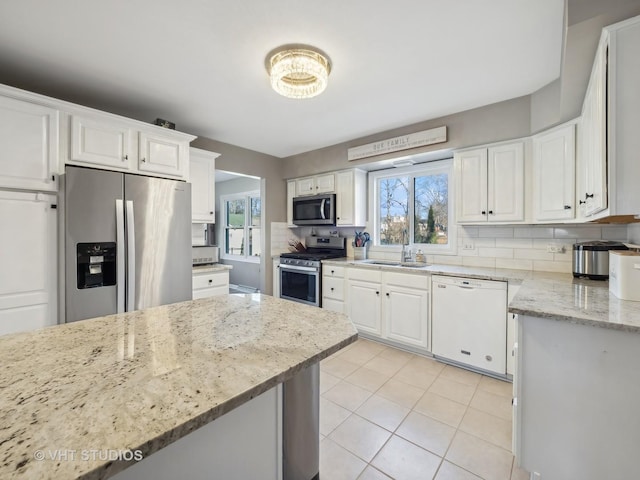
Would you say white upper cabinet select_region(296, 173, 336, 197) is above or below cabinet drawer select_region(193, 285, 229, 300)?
above

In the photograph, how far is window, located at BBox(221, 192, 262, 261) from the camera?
5.73 m

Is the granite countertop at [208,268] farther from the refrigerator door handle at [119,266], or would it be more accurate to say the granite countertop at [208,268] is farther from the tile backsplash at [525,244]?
the tile backsplash at [525,244]

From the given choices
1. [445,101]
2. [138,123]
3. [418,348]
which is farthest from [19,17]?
[418,348]

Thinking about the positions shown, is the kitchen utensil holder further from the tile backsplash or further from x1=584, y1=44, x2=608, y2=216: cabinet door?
x1=584, y1=44, x2=608, y2=216: cabinet door

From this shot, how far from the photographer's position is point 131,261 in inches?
86.0

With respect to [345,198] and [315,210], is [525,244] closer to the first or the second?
[345,198]

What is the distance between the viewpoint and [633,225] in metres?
2.07

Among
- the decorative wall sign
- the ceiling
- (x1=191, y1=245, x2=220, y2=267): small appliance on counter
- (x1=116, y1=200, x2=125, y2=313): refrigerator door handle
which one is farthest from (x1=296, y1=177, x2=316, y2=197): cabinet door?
(x1=116, y1=200, x2=125, y2=313): refrigerator door handle

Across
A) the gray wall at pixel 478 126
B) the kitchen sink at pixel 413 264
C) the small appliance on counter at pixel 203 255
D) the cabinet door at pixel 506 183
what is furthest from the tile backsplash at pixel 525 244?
the small appliance on counter at pixel 203 255

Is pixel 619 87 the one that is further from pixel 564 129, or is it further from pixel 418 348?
pixel 418 348

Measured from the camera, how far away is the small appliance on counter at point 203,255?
3.26 metres

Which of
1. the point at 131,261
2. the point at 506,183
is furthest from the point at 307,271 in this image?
the point at 506,183

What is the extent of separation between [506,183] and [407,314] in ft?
5.09

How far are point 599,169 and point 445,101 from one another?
1.46 meters
